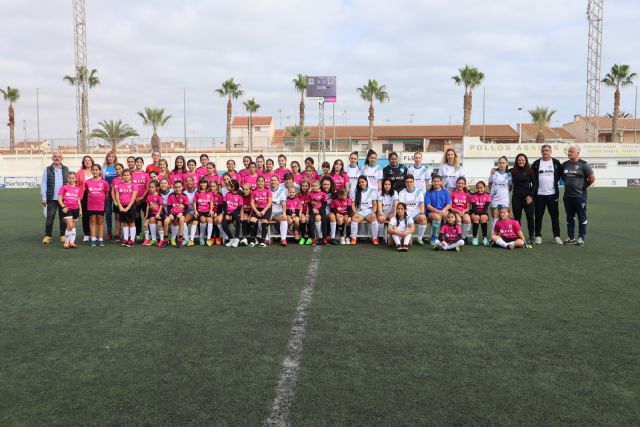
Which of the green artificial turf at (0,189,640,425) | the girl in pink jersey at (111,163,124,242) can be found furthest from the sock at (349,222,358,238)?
the girl in pink jersey at (111,163,124,242)

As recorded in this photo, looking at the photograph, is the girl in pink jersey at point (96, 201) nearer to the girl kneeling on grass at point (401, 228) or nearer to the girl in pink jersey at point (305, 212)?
the girl in pink jersey at point (305, 212)

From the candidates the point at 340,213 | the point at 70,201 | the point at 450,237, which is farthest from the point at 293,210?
the point at 70,201

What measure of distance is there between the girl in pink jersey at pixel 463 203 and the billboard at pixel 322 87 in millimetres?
16661

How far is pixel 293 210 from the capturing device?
9141 mm

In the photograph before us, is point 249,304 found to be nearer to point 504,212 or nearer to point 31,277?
point 31,277

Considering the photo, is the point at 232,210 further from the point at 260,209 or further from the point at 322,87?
the point at 322,87

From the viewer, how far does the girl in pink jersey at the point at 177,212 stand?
888 centimetres

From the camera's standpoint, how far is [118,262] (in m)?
7.23

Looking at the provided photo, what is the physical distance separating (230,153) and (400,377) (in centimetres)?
3821

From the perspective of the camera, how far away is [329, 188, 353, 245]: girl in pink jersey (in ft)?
29.5

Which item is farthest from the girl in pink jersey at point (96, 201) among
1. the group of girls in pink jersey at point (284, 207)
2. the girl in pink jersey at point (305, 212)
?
the girl in pink jersey at point (305, 212)

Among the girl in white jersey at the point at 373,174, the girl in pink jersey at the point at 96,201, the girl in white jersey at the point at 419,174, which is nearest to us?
the girl in pink jersey at the point at 96,201

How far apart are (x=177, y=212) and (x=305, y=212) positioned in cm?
237

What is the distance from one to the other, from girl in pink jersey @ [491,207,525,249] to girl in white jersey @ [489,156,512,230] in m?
0.37
